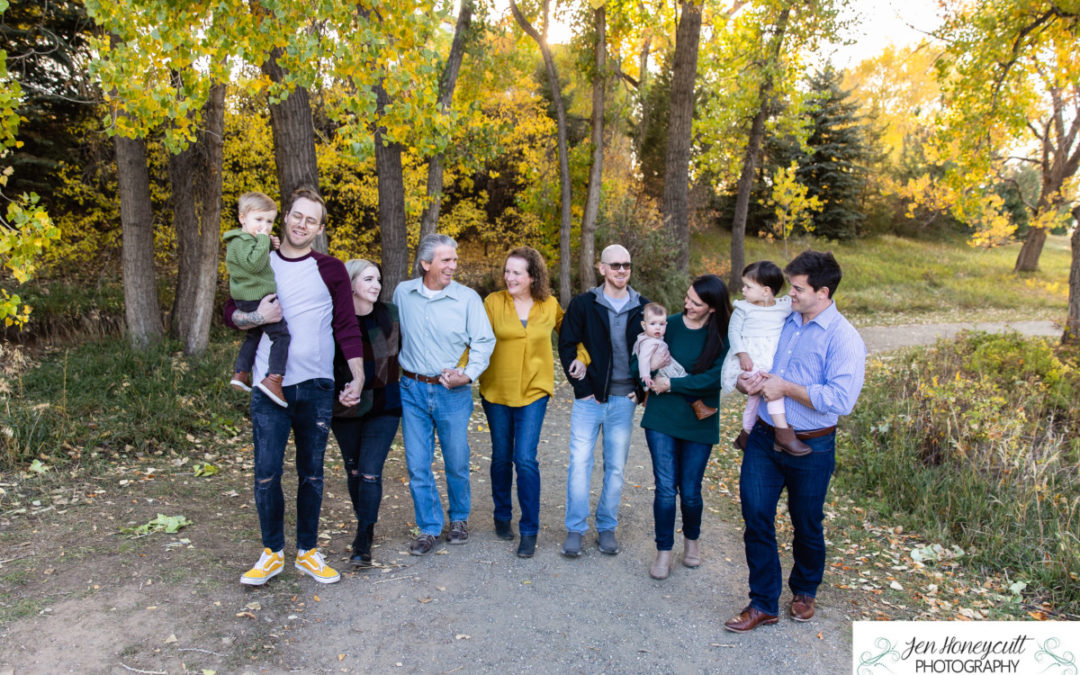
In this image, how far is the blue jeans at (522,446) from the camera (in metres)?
4.49

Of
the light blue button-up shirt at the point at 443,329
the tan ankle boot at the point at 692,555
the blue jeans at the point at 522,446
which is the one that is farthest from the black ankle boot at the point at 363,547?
the tan ankle boot at the point at 692,555

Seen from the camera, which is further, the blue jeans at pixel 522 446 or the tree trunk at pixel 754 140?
the tree trunk at pixel 754 140

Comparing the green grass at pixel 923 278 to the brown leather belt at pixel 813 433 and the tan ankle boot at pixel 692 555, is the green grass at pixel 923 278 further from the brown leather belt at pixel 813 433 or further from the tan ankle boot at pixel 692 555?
the brown leather belt at pixel 813 433

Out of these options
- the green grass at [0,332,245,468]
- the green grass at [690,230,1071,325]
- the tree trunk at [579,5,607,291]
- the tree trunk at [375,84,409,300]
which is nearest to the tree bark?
the tree trunk at [579,5,607,291]

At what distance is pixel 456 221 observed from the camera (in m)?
18.2

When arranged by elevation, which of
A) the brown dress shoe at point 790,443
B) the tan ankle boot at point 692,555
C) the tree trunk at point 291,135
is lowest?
the tan ankle boot at point 692,555

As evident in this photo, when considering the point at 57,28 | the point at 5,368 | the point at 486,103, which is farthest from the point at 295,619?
the point at 486,103

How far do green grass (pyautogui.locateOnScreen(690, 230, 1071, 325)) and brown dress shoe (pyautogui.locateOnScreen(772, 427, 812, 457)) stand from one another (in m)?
13.6

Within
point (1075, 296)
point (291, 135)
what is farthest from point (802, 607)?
point (1075, 296)

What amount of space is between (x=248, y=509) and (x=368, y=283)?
2.19 meters

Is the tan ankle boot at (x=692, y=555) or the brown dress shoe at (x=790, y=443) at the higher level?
the brown dress shoe at (x=790, y=443)

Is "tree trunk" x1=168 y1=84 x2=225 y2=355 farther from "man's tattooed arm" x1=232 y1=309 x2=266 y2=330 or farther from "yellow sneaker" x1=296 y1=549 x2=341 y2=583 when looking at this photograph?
"man's tattooed arm" x1=232 y1=309 x2=266 y2=330

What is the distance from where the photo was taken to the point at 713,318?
4.17 metres

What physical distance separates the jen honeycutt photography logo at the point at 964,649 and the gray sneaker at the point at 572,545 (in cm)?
172
